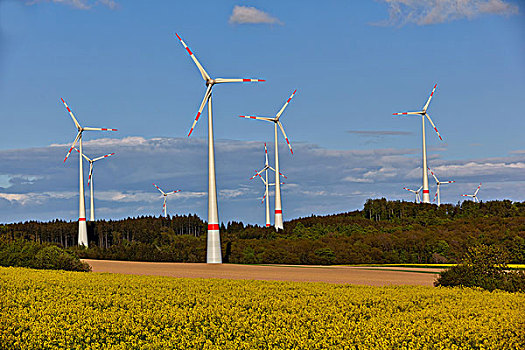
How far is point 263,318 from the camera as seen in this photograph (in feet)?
66.2

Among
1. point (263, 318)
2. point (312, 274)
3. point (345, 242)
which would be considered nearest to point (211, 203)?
point (312, 274)

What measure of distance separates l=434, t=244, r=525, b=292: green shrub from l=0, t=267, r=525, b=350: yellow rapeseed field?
2333mm

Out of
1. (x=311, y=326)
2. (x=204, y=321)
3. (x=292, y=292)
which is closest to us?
(x=311, y=326)

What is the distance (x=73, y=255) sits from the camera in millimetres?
48000

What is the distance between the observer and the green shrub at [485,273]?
2861 centimetres

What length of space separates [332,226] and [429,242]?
111ft

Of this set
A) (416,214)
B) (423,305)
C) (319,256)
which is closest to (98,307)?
(423,305)

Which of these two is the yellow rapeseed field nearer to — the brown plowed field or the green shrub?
the green shrub

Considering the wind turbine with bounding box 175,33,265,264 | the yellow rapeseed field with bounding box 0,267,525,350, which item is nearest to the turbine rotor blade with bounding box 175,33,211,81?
the wind turbine with bounding box 175,33,265,264

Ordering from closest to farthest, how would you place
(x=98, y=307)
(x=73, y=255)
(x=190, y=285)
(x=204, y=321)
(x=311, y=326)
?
(x=311, y=326) < (x=204, y=321) < (x=98, y=307) < (x=190, y=285) < (x=73, y=255)

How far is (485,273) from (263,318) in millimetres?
14301

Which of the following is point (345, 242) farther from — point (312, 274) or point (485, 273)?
point (485, 273)

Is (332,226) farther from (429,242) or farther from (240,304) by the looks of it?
(240,304)

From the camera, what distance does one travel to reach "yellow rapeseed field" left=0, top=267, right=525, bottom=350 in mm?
17562
